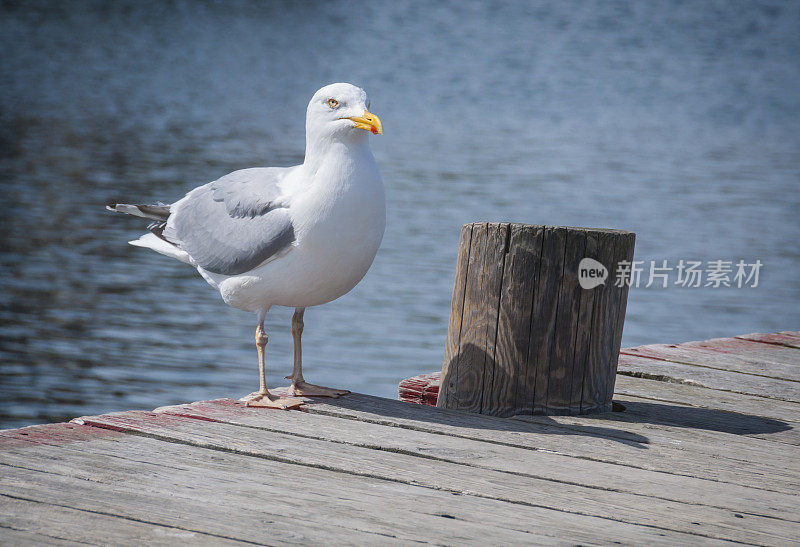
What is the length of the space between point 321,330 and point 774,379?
5.75 m

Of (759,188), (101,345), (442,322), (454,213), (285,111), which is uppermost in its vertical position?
(285,111)

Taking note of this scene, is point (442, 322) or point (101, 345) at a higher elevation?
point (442, 322)

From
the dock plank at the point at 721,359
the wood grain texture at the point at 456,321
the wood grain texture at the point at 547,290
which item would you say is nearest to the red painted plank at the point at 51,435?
the wood grain texture at the point at 456,321

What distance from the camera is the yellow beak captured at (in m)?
3.59

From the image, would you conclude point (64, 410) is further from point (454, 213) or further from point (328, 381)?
point (454, 213)

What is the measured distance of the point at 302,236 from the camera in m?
3.65

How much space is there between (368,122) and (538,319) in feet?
3.18

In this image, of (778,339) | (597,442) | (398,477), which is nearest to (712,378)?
(778,339)

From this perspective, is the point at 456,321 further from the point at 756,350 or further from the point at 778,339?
the point at 778,339

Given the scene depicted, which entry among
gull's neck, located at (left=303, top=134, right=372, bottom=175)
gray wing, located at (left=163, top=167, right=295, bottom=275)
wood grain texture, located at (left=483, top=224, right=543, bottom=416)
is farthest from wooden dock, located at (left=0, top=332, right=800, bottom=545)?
gull's neck, located at (left=303, top=134, right=372, bottom=175)

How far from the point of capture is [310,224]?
143 inches

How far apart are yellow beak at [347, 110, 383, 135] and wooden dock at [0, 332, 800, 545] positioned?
1.04 meters

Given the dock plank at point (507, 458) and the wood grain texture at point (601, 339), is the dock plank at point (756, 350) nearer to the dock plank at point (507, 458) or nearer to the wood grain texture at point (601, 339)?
the wood grain texture at point (601, 339)

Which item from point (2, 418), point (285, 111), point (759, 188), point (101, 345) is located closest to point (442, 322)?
point (101, 345)
